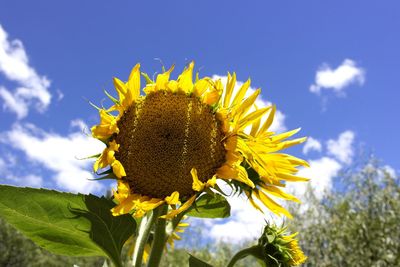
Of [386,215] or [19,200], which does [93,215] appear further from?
[386,215]

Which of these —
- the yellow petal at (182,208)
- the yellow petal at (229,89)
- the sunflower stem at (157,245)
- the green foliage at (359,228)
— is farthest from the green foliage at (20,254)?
the yellow petal at (182,208)

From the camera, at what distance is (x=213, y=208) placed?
6.10 ft

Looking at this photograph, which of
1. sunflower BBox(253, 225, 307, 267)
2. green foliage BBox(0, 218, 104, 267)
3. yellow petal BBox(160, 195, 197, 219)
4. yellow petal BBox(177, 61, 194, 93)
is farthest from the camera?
green foliage BBox(0, 218, 104, 267)

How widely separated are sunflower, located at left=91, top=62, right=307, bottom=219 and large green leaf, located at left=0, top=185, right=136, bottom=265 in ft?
0.41

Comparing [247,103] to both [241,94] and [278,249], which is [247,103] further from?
[278,249]

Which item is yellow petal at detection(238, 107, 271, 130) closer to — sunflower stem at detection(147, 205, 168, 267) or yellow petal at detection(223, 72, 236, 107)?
yellow petal at detection(223, 72, 236, 107)

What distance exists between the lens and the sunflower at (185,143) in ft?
5.19

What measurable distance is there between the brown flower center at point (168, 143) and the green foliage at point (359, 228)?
47.1 ft

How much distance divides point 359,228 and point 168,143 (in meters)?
15.8

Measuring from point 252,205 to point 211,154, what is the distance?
22cm

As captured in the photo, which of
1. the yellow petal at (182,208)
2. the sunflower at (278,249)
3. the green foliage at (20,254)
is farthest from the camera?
the green foliage at (20,254)

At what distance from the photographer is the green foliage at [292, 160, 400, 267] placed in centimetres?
1545

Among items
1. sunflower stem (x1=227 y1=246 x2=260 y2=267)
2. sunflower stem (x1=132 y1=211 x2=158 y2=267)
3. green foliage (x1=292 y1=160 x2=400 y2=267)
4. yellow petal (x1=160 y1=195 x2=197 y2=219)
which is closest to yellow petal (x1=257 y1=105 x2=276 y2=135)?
yellow petal (x1=160 y1=195 x2=197 y2=219)

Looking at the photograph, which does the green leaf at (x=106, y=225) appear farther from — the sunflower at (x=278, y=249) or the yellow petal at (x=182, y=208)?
the sunflower at (x=278, y=249)
